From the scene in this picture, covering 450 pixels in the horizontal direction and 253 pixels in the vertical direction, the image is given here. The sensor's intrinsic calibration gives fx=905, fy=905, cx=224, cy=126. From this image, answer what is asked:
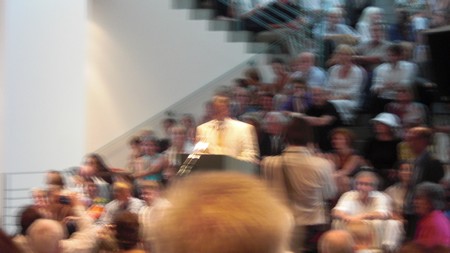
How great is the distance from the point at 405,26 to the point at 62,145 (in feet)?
16.1

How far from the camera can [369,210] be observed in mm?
7375

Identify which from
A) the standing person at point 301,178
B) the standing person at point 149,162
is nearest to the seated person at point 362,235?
the standing person at point 301,178

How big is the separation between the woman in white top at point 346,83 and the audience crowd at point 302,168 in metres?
0.02

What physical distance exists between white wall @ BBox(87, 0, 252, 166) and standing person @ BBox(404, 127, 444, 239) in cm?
684

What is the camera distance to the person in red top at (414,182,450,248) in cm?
671

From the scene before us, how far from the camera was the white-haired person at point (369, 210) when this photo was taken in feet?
23.1

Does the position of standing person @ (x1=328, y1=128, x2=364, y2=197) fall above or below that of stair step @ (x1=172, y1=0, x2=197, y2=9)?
below

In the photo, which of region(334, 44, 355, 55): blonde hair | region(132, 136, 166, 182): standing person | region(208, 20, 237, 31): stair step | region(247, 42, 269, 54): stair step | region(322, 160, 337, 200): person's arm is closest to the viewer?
region(322, 160, 337, 200): person's arm

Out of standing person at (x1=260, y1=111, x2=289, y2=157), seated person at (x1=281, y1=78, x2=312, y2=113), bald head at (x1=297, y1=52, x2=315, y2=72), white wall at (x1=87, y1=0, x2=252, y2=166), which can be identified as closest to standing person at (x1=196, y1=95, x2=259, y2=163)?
standing person at (x1=260, y1=111, x2=289, y2=157)

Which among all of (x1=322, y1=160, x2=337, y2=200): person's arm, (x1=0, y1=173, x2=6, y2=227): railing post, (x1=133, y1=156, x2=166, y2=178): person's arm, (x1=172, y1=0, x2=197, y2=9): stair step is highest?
(x1=172, y1=0, x2=197, y2=9): stair step

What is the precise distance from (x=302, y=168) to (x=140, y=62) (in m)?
8.77

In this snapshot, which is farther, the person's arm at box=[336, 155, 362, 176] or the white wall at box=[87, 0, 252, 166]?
the white wall at box=[87, 0, 252, 166]

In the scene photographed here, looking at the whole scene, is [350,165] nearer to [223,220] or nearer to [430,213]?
[430,213]

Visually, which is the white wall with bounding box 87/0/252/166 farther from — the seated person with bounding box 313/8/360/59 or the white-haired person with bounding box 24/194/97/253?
the white-haired person with bounding box 24/194/97/253
